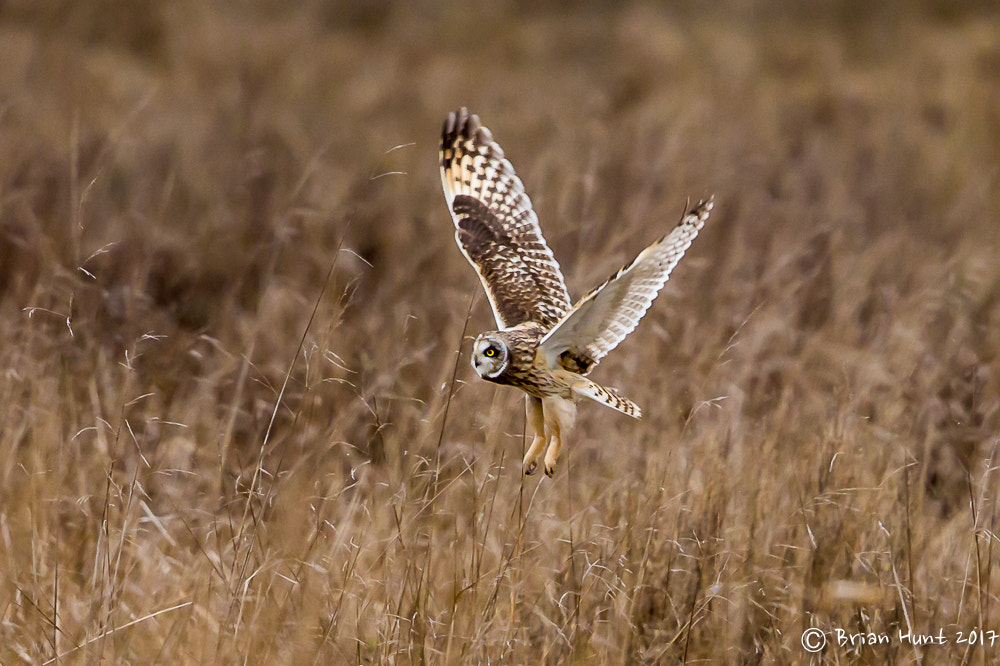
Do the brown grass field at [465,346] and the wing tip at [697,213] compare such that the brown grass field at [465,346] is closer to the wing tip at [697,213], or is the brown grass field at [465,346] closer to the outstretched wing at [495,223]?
the outstretched wing at [495,223]

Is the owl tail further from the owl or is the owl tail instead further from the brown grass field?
the brown grass field

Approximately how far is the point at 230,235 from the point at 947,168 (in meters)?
6.38

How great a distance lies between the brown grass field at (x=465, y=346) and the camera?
285 centimetres

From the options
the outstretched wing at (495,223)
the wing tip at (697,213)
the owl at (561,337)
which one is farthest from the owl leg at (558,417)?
the outstretched wing at (495,223)

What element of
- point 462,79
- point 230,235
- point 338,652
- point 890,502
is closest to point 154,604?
point 338,652

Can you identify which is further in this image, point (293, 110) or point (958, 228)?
point (293, 110)

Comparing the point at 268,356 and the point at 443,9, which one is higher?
the point at 443,9

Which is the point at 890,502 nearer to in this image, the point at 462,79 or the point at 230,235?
the point at 230,235

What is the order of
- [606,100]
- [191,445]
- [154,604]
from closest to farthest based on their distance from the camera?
[154,604] → [191,445] → [606,100]

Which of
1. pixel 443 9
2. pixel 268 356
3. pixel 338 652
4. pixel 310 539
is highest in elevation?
pixel 443 9

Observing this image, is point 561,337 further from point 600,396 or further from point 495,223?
point 495,223

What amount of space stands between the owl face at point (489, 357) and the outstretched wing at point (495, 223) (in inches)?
25.1

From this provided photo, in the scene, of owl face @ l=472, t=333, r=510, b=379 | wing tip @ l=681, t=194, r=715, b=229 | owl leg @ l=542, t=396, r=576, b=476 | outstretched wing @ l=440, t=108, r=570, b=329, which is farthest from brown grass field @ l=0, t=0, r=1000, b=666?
wing tip @ l=681, t=194, r=715, b=229

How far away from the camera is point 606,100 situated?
1161cm
